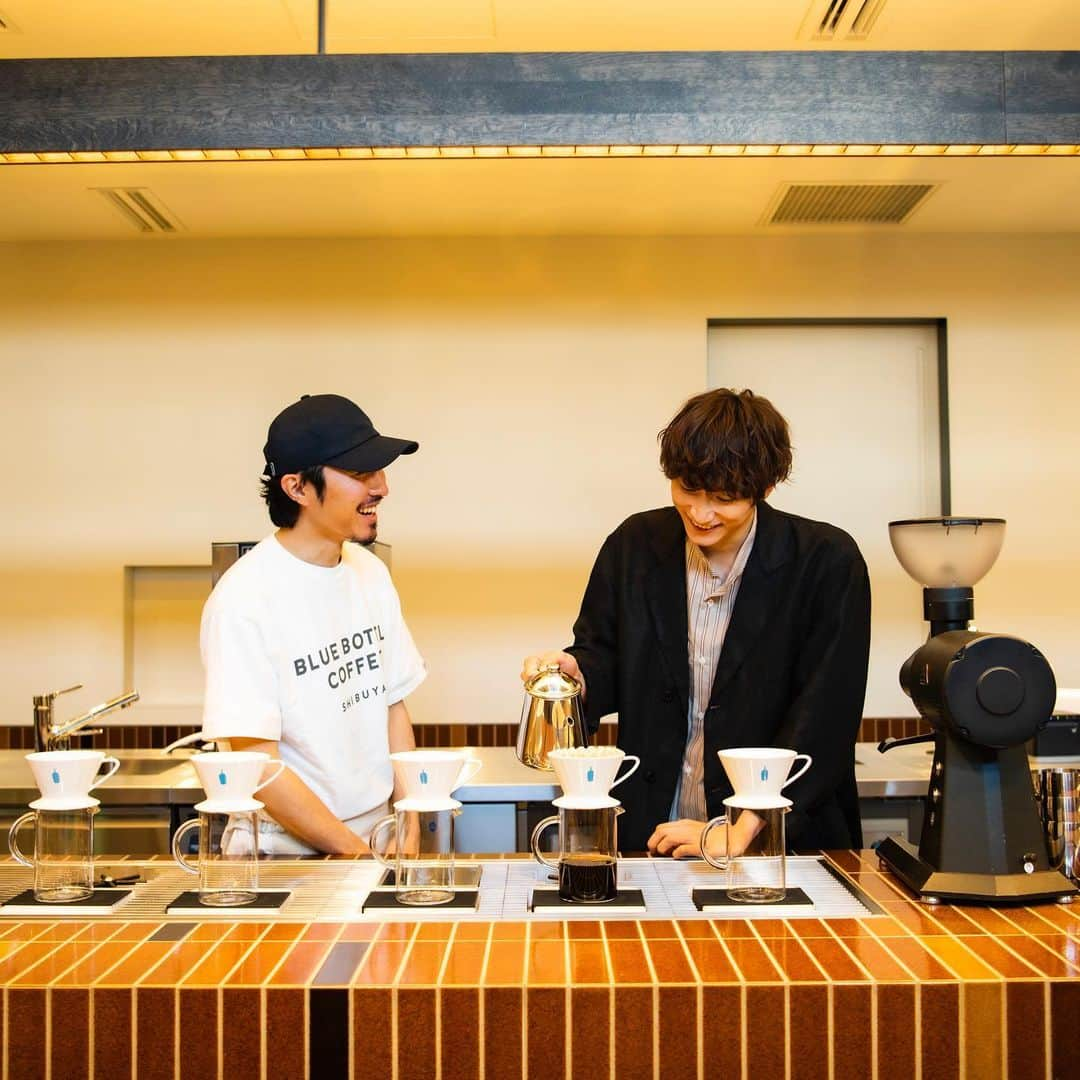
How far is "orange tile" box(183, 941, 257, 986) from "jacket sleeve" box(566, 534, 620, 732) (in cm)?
99

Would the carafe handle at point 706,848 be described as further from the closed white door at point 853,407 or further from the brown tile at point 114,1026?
the closed white door at point 853,407

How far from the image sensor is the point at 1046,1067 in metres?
1.27

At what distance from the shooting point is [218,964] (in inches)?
51.4

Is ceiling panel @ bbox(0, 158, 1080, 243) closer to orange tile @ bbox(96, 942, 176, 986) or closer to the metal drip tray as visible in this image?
the metal drip tray

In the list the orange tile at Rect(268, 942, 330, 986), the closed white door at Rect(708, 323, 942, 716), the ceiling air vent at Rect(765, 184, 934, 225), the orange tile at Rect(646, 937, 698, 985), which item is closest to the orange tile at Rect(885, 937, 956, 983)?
the orange tile at Rect(646, 937, 698, 985)

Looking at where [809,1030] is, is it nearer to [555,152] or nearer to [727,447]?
[727,447]

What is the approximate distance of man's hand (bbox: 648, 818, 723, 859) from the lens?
1801 millimetres

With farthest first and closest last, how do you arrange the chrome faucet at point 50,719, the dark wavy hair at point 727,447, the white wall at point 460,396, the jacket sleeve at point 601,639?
the white wall at point 460,396, the chrome faucet at point 50,719, the jacket sleeve at point 601,639, the dark wavy hair at point 727,447

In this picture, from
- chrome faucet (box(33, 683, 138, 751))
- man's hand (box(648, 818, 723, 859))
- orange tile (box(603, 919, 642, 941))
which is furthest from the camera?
chrome faucet (box(33, 683, 138, 751))

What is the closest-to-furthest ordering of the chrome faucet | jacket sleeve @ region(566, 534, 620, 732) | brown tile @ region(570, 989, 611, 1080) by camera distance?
brown tile @ region(570, 989, 611, 1080) → jacket sleeve @ region(566, 534, 620, 732) → the chrome faucet

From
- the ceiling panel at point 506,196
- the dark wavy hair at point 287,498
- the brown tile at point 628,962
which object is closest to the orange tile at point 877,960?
the brown tile at point 628,962

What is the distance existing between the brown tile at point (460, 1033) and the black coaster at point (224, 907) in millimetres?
348

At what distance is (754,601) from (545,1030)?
104 cm

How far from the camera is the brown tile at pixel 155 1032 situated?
1.24 meters
